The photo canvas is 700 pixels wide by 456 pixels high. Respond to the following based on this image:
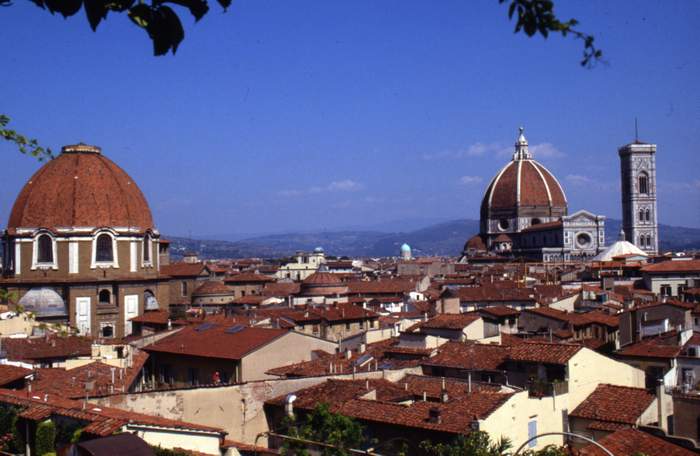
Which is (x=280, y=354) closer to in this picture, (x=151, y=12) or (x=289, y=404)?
(x=289, y=404)

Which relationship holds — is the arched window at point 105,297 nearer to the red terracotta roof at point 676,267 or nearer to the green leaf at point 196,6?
the red terracotta roof at point 676,267

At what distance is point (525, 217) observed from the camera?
362 ft

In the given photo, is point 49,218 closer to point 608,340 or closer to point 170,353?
point 170,353

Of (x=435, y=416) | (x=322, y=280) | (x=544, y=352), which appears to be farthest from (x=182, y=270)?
(x=435, y=416)

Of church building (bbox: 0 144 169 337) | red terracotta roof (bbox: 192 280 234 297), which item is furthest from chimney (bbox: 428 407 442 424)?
red terracotta roof (bbox: 192 280 234 297)

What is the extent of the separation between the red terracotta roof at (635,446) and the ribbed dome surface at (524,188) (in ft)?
322

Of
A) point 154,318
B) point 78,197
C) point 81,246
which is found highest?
point 78,197

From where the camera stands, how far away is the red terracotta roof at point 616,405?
16.6 m

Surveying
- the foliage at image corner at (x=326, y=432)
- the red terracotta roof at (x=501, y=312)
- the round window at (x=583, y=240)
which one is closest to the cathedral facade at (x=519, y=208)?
the round window at (x=583, y=240)

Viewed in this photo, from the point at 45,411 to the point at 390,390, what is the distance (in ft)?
27.4

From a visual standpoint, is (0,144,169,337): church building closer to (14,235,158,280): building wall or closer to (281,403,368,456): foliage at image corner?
(14,235,158,280): building wall

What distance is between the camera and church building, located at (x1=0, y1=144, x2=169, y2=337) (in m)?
44.3

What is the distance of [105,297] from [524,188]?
74.9 m

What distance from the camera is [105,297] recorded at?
45281 millimetres
